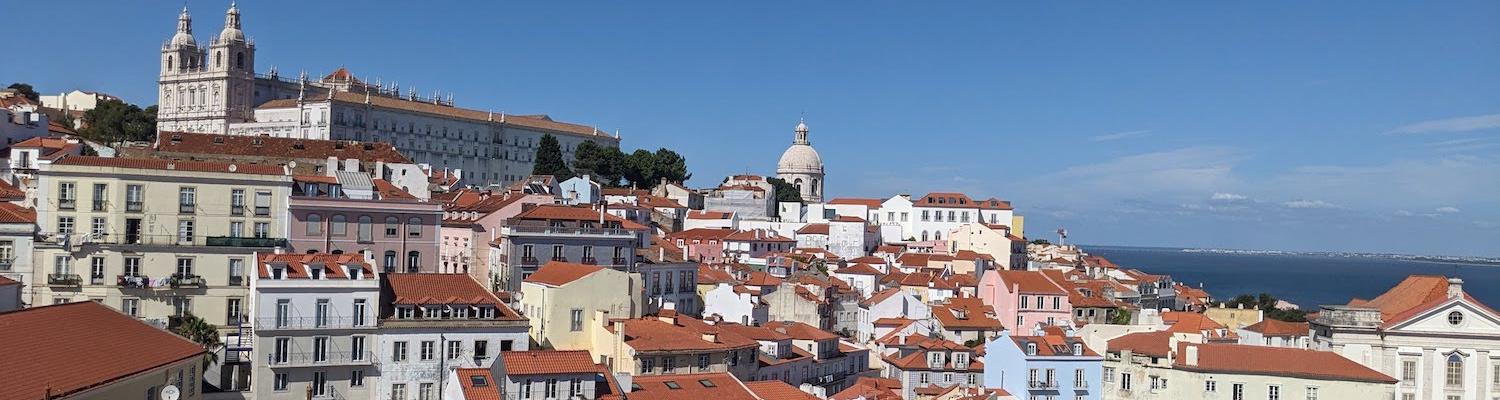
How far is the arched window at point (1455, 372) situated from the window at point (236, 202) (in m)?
47.9

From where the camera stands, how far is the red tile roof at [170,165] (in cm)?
4869

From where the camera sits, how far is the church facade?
127 metres

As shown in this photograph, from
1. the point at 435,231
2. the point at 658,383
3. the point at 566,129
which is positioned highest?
the point at 566,129

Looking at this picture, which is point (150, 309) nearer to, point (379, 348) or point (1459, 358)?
point (379, 348)

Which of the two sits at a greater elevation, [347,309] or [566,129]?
[566,129]

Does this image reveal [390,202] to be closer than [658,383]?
No

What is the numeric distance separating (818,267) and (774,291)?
25.0 metres

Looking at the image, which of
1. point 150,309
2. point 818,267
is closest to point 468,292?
point 150,309

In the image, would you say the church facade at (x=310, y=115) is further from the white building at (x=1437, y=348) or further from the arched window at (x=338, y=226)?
the white building at (x=1437, y=348)

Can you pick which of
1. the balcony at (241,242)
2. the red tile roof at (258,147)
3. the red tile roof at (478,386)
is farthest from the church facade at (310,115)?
the red tile roof at (478,386)

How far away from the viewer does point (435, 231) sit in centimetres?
5441

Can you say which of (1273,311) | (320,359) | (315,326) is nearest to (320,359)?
(320,359)

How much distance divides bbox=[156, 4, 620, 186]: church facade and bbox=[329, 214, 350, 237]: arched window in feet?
248

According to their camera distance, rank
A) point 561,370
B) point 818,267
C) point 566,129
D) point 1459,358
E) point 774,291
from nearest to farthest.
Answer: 1. point 561,370
2. point 1459,358
3. point 774,291
4. point 818,267
5. point 566,129
